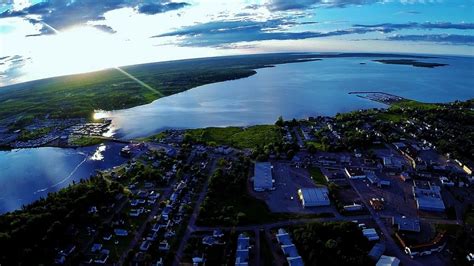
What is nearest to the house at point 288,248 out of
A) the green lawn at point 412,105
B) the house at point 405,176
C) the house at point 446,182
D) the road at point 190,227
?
the road at point 190,227

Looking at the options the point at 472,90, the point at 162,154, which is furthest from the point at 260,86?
the point at 162,154

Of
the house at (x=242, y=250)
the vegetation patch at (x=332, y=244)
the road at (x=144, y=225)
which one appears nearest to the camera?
the vegetation patch at (x=332, y=244)

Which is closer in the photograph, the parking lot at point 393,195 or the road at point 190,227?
the road at point 190,227

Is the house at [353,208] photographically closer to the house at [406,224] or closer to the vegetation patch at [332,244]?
the house at [406,224]

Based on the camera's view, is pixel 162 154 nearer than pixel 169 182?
No

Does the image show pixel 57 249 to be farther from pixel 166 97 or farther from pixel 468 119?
pixel 166 97

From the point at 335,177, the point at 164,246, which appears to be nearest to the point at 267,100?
the point at 335,177

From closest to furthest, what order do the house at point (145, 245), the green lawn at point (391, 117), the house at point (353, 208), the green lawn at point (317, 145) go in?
the house at point (145, 245), the house at point (353, 208), the green lawn at point (317, 145), the green lawn at point (391, 117)

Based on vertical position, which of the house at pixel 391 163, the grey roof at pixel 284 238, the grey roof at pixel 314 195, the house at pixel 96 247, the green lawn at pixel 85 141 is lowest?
the grey roof at pixel 284 238
